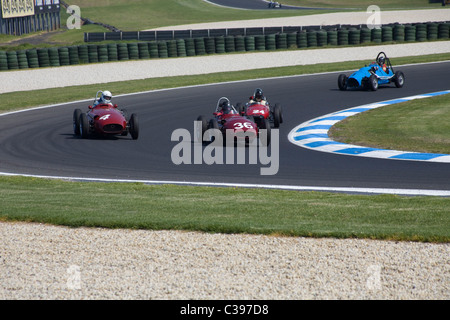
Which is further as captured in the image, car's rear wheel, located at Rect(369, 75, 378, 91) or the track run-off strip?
car's rear wheel, located at Rect(369, 75, 378, 91)

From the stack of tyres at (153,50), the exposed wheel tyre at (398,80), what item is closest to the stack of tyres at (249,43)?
the stack of tyres at (153,50)

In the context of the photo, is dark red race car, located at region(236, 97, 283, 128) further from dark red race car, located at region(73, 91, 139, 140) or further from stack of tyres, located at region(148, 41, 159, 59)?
stack of tyres, located at region(148, 41, 159, 59)

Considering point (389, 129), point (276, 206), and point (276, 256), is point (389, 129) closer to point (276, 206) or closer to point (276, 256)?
point (276, 206)

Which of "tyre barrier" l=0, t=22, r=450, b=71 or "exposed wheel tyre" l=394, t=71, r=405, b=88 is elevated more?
"tyre barrier" l=0, t=22, r=450, b=71

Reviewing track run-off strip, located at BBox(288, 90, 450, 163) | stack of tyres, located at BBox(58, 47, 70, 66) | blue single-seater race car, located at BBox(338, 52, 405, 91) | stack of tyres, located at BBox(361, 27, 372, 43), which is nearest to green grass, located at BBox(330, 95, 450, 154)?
track run-off strip, located at BBox(288, 90, 450, 163)

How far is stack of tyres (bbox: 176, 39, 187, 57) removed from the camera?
3425 centimetres

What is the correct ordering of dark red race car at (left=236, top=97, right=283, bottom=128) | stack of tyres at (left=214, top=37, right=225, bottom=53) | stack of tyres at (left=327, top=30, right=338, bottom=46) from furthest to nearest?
stack of tyres at (left=327, top=30, right=338, bottom=46) < stack of tyres at (left=214, top=37, right=225, bottom=53) < dark red race car at (left=236, top=97, right=283, bottom=128)

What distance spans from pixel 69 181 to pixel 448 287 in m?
7.60

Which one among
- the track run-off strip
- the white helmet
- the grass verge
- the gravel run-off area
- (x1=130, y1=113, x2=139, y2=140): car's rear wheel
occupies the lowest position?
the track run-off strip

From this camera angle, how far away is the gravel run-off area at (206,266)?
630cm

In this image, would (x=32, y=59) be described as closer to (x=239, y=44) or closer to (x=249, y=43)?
(x=239, y=44)

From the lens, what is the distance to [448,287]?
6.36 m

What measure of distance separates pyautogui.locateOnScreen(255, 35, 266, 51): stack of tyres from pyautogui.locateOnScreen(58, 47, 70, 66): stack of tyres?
10.0 m

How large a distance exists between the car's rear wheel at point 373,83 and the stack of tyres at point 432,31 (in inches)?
637
